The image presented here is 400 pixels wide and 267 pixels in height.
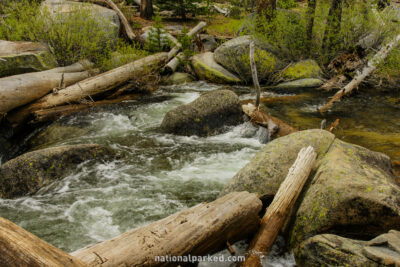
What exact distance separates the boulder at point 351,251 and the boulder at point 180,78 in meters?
11.3

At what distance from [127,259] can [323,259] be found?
6.76 ft

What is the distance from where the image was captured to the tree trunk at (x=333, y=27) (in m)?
12.1

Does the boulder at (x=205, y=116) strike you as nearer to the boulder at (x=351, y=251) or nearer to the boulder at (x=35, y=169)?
the boulder at (x=35, y=169)

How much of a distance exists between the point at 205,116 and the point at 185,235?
18.4 feet

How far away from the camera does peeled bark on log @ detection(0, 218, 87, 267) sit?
6.44ft

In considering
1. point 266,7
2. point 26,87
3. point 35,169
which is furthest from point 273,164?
point 266,7

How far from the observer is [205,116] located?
8.41 metres

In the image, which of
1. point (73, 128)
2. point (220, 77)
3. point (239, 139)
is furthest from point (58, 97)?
point (220, 77)

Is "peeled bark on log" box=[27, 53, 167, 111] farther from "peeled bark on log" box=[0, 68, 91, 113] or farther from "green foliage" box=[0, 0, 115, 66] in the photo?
"green foliage" box=[0, 0, 115, 66]

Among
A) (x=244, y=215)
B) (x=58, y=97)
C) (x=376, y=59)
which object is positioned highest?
(x=376, y=59)

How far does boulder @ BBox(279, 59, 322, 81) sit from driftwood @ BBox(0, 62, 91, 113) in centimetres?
866

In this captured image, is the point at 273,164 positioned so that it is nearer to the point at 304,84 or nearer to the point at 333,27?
the point at 304,84

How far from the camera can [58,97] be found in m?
9.03

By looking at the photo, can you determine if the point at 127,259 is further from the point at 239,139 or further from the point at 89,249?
the point at 239,139
